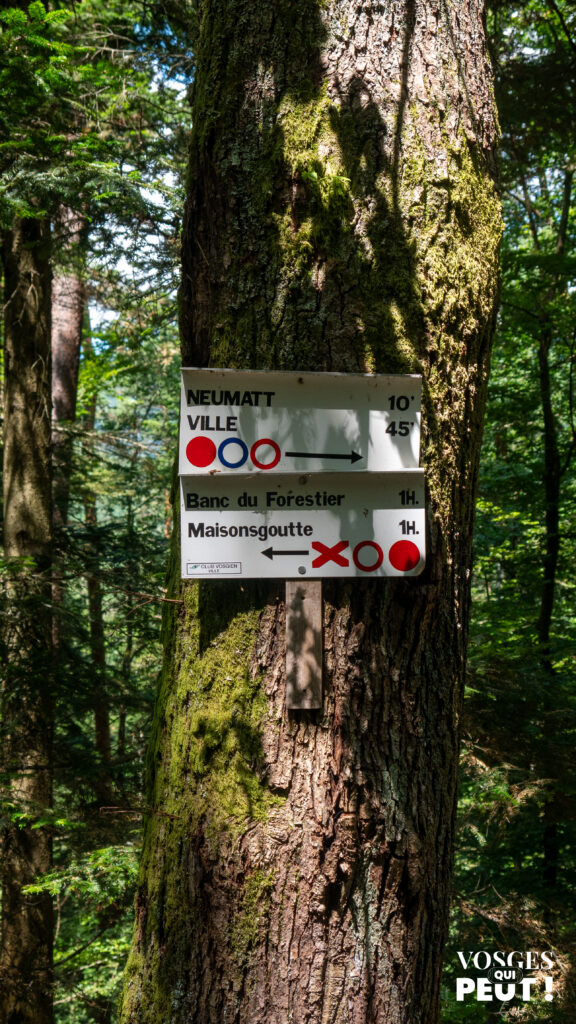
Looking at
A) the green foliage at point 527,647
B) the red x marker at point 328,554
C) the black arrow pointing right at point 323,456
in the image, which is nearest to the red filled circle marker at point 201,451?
the black arrow pointing right at point 323,456

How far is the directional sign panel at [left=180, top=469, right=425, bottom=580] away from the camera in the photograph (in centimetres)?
154

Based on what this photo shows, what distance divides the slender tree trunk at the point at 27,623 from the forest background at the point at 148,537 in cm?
7

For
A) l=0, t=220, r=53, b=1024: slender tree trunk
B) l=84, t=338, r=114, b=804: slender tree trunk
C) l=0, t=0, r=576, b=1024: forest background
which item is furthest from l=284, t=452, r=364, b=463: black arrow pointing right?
l=84, t=338, r=114, b=804: slender tree trunk

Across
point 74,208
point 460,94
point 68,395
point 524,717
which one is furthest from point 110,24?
point 524,717

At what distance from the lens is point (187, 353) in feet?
5.52

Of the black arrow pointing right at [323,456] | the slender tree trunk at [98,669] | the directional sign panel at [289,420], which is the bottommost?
the slender tree trunk at [98,669]

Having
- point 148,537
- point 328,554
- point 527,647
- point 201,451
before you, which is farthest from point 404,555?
point 527,647

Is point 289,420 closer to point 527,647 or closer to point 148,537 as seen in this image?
point 148,537

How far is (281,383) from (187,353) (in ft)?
0.95

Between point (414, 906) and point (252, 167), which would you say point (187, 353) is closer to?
point (252, 167)

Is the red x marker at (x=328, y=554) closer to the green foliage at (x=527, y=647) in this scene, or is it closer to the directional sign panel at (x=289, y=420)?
the directional sign panel at (x=289, y=420)

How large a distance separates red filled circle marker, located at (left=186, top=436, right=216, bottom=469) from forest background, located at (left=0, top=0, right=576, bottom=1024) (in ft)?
5.63

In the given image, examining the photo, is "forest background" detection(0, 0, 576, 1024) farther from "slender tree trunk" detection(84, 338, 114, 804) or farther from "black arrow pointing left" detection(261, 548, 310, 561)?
"black arrow pointing left" detection(261, 548, 310, 561)

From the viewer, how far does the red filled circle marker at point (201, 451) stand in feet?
5.09
